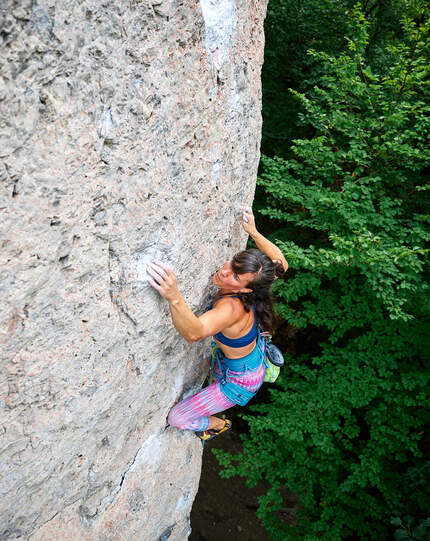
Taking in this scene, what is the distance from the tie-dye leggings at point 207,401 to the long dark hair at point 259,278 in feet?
1.85

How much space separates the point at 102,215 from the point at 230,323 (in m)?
1.23

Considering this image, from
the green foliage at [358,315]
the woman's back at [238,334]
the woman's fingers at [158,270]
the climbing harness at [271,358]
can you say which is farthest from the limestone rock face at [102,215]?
the green foliage at [358,315]

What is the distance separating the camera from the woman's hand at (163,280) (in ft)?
7.81

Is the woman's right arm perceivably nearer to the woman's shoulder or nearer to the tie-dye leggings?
the woman's shoulder

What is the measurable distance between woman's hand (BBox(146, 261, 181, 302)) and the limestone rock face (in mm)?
52

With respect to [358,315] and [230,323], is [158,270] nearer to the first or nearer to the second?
[230,323]

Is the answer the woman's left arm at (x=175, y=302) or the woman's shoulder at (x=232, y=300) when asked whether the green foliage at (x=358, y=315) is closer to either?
the woman's shoulder at (x=232, y=300)

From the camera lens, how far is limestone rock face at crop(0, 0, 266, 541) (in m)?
1.60

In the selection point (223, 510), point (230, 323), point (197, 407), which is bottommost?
point (223, 510)

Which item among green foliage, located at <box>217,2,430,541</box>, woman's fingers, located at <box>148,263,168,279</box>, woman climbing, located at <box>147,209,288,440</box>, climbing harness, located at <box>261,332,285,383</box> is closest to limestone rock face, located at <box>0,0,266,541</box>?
woman's fingers, located at <box>148,263,168,279</box>

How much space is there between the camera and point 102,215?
200 cm

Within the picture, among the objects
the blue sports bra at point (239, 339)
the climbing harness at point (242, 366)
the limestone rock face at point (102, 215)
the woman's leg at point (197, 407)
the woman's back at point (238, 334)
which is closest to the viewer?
the limestone rock face at point (102, 215)

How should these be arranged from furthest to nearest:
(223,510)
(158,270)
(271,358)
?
(223,510), (271,358), (158,270)

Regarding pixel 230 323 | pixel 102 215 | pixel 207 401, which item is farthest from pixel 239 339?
pixel 102 215
